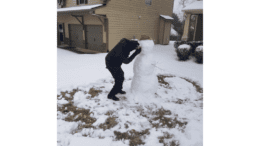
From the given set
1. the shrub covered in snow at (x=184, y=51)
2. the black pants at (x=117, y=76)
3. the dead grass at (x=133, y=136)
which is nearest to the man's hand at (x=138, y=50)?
the black pants at (x=117, y=76)

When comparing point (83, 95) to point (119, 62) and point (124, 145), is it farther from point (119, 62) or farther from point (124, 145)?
point (124, 145)

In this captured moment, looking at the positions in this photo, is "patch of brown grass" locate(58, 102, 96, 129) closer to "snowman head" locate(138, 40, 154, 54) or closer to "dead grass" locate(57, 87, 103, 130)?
"dead grass" locate(57, 87, 103, 130)

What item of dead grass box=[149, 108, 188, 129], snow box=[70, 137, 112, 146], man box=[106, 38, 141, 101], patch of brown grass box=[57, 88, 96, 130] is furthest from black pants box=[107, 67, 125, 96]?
snow box=[70, 137, 112, 146]

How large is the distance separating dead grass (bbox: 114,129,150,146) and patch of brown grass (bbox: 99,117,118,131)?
20 centimetres

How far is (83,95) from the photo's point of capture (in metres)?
3.69

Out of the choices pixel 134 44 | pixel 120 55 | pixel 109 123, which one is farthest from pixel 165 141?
pixel 134 44

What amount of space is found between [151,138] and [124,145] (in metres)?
0.44

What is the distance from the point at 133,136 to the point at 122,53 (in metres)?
1.59

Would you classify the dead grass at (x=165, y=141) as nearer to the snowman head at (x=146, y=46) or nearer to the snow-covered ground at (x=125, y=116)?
the snow-covered ground at (x=125, y=116)

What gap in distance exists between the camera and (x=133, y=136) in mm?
2363

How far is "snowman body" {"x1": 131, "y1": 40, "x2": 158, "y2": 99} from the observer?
127 inches

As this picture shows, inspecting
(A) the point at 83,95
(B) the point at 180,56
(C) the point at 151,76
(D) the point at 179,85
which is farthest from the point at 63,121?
(B) the point at 180,56

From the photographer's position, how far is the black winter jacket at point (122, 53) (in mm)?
3064

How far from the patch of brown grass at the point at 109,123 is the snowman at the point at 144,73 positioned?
0.83 meters
